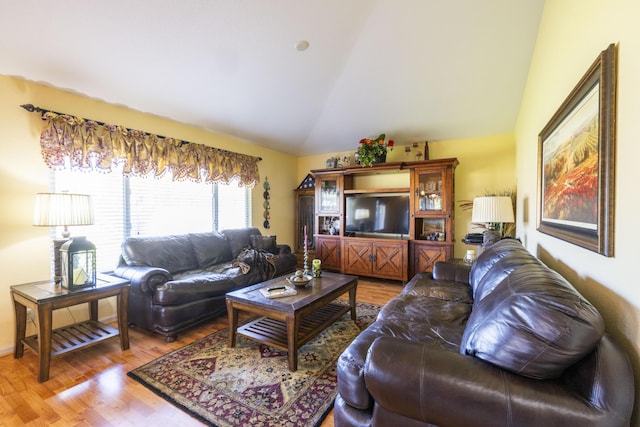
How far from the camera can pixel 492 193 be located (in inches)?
170

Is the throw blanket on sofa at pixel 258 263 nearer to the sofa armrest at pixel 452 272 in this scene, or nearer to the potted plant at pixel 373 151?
the sofa armrest at pixel 452 272

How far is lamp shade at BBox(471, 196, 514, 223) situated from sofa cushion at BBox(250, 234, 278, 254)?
2.81m

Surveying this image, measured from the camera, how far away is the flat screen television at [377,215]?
4.64m

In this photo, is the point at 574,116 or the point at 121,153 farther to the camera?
the point at 121,153

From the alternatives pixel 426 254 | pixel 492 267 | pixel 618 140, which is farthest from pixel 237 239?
pixel 618 140

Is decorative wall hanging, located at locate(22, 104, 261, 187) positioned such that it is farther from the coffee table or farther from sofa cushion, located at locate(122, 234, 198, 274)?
the coffee table

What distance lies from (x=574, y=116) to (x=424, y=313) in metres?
1.50

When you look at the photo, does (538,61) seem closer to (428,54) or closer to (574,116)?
(428,54)

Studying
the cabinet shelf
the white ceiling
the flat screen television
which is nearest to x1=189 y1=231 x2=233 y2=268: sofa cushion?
the white ceiling

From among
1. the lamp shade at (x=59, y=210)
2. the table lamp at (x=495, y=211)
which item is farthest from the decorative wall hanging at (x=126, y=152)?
the table lamp at (x=495, y=211)

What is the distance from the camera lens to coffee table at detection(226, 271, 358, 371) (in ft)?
6.97

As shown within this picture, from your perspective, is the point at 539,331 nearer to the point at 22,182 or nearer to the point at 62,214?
the point at 62,214

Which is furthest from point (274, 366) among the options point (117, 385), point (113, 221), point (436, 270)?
point (113, 221)

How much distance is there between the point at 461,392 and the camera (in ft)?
3.30
